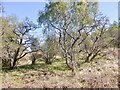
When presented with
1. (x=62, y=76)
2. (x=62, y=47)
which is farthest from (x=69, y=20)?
(x=62, y=76)

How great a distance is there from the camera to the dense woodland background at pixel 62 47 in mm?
15952

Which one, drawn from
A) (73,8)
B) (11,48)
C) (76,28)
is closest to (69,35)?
(76,28)

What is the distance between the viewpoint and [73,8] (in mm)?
17516

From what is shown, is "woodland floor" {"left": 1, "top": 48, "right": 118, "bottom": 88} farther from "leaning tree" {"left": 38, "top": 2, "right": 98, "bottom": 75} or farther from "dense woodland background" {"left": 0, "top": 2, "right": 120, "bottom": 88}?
"leaning tree" {"left": 38, "top": 2, "right": 98, "bottom": 75}

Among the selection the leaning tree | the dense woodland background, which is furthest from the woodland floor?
the leaning tree

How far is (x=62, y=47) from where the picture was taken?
18.7 m

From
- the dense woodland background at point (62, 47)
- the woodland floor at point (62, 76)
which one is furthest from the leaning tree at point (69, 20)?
the woodland floor at point (62, 76)

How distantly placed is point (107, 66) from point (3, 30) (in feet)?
31.7

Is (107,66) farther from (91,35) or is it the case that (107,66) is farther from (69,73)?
(91,35)

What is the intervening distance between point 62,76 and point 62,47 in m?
3.10

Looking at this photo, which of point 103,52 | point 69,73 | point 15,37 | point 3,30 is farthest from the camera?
point 103,52

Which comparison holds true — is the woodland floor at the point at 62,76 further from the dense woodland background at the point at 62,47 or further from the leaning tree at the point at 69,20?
the leaning tree at the point at 69,20

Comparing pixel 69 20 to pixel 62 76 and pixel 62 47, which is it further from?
pixel 62 76

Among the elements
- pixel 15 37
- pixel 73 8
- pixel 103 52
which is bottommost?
pixel 103 52
